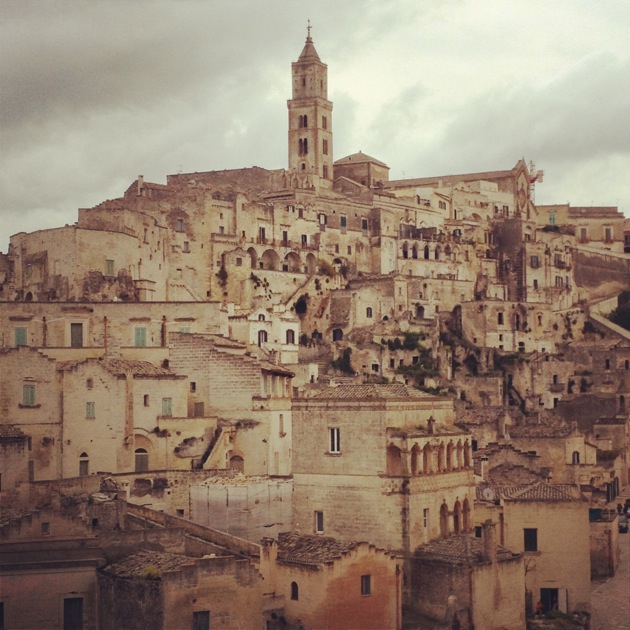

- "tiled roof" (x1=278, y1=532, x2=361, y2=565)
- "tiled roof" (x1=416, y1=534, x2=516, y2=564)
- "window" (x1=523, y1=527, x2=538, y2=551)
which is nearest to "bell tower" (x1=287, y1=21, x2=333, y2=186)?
"window" (x1=523, y1=527, x2=538, y2=551)

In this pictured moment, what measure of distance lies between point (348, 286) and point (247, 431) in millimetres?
35617

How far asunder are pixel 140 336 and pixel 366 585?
2107 cm

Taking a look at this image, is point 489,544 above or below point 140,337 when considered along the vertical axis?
below

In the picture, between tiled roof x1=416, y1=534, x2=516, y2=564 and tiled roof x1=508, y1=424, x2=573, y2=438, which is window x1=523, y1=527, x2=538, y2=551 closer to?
tiled roof x1=416, y1=534, x2=516, y2=564

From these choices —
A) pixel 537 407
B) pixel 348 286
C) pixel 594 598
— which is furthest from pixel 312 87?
pixel 594 598

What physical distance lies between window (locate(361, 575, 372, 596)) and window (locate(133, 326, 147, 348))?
20.7m

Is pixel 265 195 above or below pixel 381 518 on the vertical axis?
above

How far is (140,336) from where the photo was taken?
57.3 meters

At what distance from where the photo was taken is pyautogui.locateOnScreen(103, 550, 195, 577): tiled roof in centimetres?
3712

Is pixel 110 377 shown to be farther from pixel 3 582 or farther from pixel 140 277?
pixel 140 277

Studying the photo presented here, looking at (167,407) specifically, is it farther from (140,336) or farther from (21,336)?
(21,336)

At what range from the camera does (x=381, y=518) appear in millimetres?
42250

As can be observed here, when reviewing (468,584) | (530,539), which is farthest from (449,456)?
(468,584)

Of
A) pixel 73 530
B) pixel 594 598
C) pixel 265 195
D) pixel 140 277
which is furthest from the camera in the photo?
pixel 265 195
